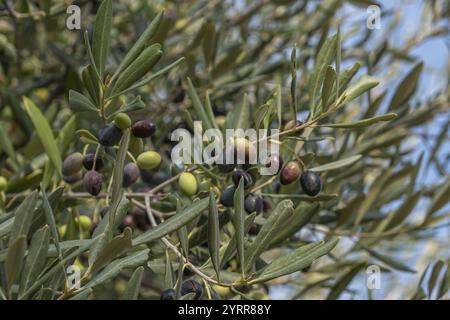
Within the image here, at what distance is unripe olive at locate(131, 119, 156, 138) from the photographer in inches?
45.1

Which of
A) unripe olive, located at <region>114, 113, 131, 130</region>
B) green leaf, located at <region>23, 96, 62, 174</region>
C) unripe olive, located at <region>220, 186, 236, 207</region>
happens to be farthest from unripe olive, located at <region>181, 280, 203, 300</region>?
green leaf, located at <region>23, 96, 62, 174</region>

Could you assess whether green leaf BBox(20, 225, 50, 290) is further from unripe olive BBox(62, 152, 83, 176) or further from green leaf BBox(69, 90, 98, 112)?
unripe olive BBox(62, 152, 83, 176)

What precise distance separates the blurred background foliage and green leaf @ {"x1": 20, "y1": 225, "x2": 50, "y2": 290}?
1.43 ft

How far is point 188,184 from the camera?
1188mm

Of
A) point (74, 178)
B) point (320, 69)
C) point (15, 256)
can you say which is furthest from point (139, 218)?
point (15, 256)

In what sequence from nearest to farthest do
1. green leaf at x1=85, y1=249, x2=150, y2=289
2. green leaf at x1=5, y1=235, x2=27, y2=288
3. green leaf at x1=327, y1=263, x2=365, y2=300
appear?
green leaf at x1=5, y1=235, x2=27, y2=288 → green leaf at x1=85, y1=249, x2=150, y2=289 → green leaf at x1=327, y1=263, x2=365, y2=300

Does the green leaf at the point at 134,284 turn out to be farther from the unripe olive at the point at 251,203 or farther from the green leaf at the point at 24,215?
the unripe olive at the point at 251,203

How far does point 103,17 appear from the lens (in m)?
1.08

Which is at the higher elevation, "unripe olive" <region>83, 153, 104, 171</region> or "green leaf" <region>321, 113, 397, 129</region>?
"unripe olive" <region>83, 153, 104, 171</region>

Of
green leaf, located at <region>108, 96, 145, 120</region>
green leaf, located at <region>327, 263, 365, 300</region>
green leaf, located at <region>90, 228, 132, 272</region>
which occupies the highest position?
green leaf, located at <region>108, 96, 145, 120</region>

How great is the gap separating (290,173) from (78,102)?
34cm

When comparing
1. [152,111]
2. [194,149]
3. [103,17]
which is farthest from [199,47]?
[103,17]

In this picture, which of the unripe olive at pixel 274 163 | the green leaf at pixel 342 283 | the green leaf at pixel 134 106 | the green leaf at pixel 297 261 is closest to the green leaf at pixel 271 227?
the green leaf at pixel 297 261
